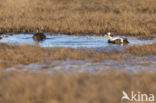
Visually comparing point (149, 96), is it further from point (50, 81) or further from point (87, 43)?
point (87, 43)

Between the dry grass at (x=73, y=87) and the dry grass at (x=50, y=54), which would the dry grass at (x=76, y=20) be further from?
the dry grass at (x=73, y=87)

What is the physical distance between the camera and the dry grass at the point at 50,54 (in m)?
11.0

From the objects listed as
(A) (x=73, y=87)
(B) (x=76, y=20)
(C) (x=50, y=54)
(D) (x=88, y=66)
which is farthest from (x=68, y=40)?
(A) (x=73, y=87)

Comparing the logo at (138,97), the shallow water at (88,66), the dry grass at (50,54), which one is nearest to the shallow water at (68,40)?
the dry grass at (50,54)

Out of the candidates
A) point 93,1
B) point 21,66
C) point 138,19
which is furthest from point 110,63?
point 93,1

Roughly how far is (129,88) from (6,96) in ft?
8.68

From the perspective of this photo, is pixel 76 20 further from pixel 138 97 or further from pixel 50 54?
pixel 138 97


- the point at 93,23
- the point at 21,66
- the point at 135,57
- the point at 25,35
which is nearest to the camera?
the point at 21,66

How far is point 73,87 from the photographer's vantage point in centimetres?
686

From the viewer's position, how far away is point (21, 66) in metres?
10.2

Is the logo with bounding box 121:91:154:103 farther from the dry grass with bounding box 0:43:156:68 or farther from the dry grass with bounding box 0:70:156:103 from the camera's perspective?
the dry grass with bounding box 0:43:156:68

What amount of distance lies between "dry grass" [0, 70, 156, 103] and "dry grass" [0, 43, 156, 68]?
2650 millimetres

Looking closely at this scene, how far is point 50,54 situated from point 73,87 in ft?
17.4

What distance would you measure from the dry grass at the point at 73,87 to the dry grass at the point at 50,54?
104 inches
